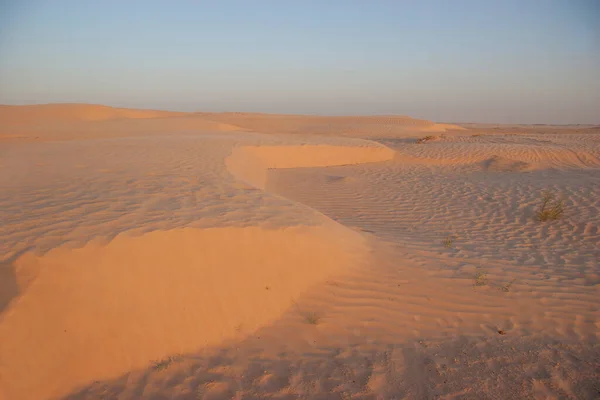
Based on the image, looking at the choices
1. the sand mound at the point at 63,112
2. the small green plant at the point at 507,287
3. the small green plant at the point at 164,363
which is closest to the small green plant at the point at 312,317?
the small green plant at the point at 164,363

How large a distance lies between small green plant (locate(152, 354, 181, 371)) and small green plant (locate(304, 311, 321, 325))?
1.23 metres

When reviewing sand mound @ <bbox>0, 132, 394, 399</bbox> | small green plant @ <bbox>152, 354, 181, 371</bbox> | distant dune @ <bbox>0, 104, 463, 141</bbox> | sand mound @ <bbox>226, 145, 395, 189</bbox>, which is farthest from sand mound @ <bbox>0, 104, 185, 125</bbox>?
small green plant @ <bbox>152, 354, 181, 371</bbox>

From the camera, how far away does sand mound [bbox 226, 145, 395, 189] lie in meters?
11.0

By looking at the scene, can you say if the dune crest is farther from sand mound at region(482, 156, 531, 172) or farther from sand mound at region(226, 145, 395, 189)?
sand mound at region(482, 156, 531, 172)

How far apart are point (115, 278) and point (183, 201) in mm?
1948

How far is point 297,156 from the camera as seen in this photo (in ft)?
44.9

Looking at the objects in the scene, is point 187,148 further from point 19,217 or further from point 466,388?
point 466,388

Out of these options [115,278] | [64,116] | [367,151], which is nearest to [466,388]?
[115,278]

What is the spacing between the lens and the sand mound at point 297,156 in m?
11.0

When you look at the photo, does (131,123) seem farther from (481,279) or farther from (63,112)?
(481,279)

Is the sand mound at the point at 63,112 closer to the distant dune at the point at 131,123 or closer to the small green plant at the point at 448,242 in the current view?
the distant dune at the point at 131,123

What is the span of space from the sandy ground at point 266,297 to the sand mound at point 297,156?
142 inches

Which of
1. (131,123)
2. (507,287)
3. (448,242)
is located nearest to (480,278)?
(507,287)

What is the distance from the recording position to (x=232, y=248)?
4273 mm
